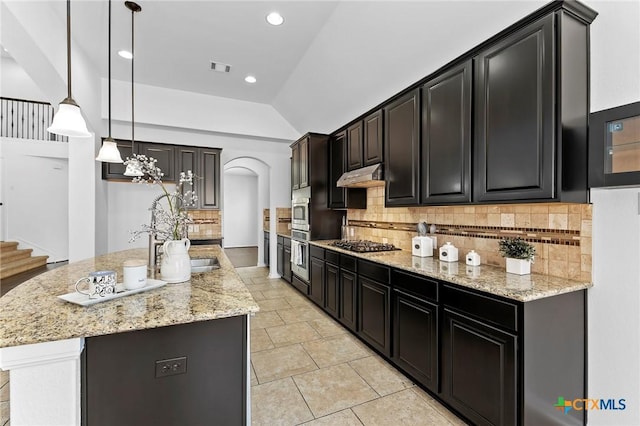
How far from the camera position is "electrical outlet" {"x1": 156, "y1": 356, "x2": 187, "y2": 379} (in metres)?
1.21

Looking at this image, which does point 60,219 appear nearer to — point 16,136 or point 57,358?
point 16,136

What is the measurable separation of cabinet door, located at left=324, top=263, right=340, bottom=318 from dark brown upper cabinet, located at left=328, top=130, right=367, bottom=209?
3.23ft

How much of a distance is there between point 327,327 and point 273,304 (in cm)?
116

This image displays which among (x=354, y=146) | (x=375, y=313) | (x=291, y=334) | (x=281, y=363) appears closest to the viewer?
(x=281, y=363)

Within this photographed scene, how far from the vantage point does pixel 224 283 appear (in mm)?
1763

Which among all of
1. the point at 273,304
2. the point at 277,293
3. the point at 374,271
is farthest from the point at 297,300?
the point at 374,271

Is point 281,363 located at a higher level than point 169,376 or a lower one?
lower

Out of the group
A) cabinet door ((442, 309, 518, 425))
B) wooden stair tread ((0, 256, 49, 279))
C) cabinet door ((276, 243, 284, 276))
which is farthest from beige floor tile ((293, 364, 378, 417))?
wooden stair tread ((0, 256, 49, 279))

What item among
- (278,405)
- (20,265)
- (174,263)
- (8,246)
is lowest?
(278,405)

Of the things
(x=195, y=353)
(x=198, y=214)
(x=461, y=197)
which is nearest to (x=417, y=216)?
(x=461, y=197)

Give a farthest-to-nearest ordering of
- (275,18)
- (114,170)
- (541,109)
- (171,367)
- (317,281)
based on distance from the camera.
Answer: (114,170), (317,281), (275,18), (541,109), (171,367)

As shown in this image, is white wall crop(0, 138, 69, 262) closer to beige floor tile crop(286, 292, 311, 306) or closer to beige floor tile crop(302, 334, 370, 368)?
beige floor tile crop(286, 292, 311, 306)

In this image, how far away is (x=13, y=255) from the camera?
629cm

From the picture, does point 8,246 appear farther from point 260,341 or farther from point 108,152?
point 260,341
